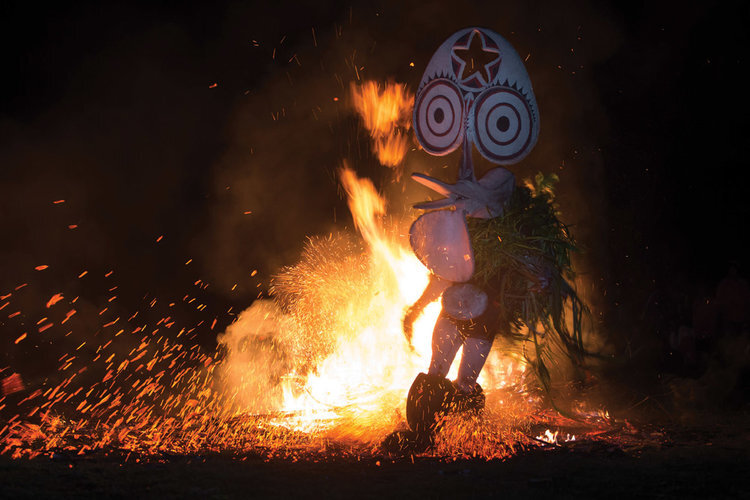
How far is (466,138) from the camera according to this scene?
191 inches

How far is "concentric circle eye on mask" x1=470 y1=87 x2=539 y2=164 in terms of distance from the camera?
484 centimetres

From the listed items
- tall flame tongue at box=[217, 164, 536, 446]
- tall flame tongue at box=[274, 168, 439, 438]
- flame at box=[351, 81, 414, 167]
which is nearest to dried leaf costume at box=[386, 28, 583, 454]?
tall flame tongue at box=[217, 164, 536, 446]

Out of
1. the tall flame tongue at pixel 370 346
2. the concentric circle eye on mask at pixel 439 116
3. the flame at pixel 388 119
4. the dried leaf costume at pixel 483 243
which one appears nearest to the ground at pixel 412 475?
the dried leaf costume at pixel 483 243

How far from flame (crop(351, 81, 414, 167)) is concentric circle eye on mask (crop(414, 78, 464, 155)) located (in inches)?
45.6

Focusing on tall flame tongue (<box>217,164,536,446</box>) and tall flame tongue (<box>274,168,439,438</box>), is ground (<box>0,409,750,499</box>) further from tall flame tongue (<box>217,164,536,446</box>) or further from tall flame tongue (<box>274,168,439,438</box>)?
tall flame tongue (<box>274,168,439,438</box>)

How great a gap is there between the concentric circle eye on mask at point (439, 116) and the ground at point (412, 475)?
2138mm

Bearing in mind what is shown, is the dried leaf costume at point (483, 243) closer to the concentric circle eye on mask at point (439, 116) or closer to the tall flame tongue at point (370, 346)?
the concentric circle eye on mask at point (439, 116)

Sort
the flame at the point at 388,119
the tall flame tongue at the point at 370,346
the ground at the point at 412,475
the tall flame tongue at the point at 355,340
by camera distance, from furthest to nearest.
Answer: the flame at the point at 388,119
the tall flame tongue at the point at 370,346
the tall flame tongue at the point at 355,340
the ground at the point at 412,475

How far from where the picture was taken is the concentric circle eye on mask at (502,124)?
484cm

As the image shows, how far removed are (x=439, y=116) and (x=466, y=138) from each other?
273mm

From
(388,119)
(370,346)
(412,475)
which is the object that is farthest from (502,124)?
(412,475)

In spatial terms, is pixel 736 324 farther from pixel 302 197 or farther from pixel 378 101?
pixel 302 197

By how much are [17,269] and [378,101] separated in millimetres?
3978

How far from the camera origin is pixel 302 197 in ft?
26.3
